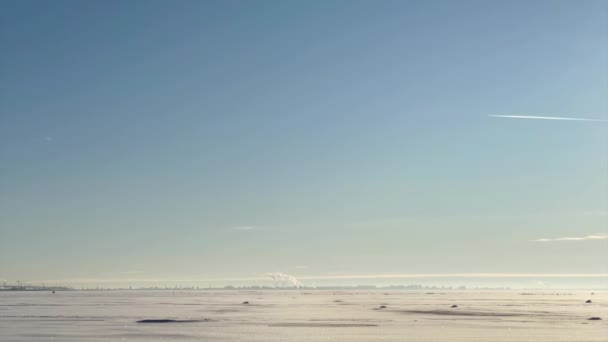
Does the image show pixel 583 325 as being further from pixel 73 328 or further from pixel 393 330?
pixel 73 328

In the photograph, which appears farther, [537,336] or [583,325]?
[583,325]

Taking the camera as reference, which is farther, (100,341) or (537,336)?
(537,336)

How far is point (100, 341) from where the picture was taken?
132 ft

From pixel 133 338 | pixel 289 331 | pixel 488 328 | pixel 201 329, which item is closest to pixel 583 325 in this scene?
pixel 488 328

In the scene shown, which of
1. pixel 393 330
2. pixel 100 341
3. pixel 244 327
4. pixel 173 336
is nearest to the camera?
pixel 100 341

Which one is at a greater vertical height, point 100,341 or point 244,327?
point 244,327

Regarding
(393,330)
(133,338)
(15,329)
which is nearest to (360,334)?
(393,330)

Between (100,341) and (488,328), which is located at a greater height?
(488,328)

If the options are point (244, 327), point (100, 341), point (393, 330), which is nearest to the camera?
point (100, 341)

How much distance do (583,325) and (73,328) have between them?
149ft

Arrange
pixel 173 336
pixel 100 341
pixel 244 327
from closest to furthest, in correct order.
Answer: pixel 100 341 < pixel 173 336 < pixel 244 327

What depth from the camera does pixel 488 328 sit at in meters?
52.2

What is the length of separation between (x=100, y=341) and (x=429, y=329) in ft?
86.3

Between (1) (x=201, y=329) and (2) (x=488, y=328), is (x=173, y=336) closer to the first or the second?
(1) (x=201, y=329)
